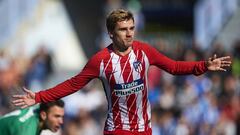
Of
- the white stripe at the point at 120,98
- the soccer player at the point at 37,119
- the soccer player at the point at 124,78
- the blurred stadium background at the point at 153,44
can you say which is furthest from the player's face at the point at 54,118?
the white stripe at the point at 120,98

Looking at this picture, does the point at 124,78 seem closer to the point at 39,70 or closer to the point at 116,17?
the point at 116,17

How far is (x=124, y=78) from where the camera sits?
8.43m

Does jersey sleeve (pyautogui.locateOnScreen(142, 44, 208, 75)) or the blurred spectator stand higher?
the blurred spectator

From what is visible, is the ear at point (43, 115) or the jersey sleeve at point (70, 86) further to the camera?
the ear at point (43, 115)

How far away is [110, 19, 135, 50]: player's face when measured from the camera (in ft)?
26.9

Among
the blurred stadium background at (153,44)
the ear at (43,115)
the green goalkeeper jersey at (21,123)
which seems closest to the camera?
the green goalkeeper jersey at (21,123)

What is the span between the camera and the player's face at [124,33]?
8188 mm

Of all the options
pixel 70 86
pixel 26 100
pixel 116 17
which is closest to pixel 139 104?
pixel 70 86

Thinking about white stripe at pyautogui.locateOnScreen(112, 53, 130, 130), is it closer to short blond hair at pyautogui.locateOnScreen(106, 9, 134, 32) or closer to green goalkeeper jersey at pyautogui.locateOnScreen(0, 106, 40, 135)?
short blond hair at pyautogui.locateOnScreen(106, 9, 134, 32)

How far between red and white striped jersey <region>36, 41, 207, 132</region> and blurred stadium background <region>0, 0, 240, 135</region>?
A: 1.58 meters

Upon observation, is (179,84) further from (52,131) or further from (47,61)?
(52,131)

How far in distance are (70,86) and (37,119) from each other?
1.56 meters

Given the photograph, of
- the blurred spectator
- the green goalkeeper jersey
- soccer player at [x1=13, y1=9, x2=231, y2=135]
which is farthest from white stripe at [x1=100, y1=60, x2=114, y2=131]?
the blurred spectator

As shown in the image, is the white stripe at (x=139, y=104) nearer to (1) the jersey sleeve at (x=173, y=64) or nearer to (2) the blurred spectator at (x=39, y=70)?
(1) the jersey sleeve at (x=173, y=64)
